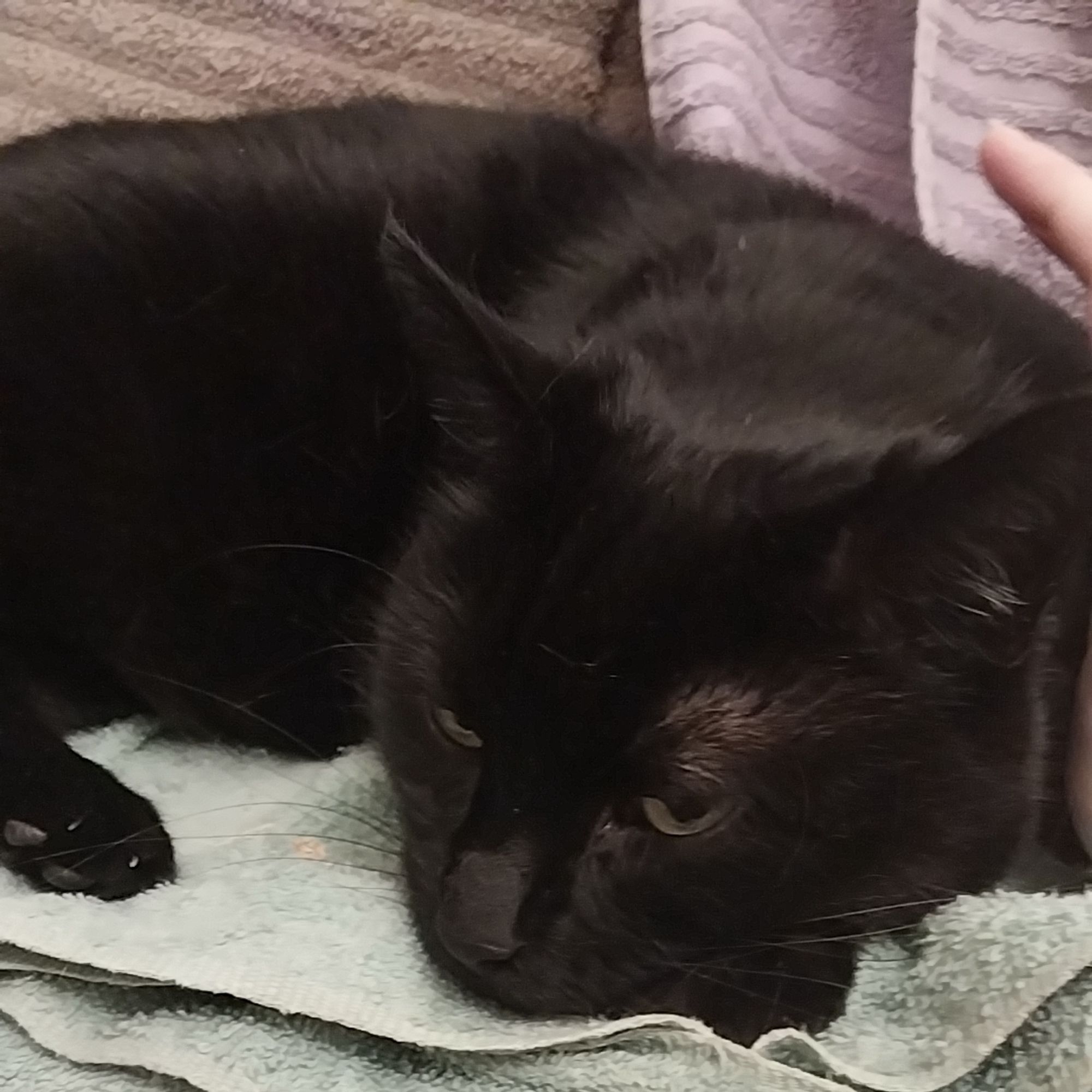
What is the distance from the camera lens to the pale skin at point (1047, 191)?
0.93 meters

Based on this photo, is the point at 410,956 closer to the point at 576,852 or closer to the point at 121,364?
the point at 576,852

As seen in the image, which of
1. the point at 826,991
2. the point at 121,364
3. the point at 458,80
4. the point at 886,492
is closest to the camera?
the point at 886,492

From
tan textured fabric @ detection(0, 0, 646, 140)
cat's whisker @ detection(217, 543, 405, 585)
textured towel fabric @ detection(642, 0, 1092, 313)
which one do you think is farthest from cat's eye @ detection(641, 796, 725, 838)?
tan textured fabric @ detection(0, 0, 646, 140)

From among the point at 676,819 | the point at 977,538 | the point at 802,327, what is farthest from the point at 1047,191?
the point at 676,819

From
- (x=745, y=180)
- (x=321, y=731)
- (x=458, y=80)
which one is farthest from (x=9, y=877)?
(x=458, y=80)

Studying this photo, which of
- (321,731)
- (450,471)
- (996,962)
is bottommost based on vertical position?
(321,731)

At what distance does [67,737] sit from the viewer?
967 mm

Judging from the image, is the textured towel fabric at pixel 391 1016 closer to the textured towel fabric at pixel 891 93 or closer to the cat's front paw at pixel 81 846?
the cat's front paw at pixel 81 846

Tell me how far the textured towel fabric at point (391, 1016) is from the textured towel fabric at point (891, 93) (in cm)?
62

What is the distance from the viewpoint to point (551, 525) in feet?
2.40

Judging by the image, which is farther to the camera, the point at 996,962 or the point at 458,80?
the point at 458,80

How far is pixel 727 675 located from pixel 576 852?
0.39 feet

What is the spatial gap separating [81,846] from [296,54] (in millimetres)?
770

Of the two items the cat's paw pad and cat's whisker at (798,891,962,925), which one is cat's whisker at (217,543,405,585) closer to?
the cat's paw pad
